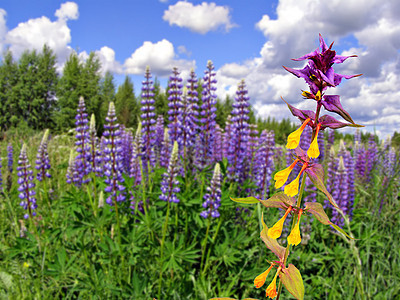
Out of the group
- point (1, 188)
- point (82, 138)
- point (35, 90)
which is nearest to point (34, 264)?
point (82, 138)

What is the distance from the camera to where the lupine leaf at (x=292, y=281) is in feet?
2.04

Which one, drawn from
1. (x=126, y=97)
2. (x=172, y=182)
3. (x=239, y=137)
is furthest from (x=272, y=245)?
(x=126, y=97)

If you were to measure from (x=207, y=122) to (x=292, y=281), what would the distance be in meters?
3.63

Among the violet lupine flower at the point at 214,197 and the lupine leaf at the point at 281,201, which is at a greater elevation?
the lupine leaf at the point at 281,201

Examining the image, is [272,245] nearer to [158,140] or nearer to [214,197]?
[214,197]

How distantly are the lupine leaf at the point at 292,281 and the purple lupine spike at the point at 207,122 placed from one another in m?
3.42

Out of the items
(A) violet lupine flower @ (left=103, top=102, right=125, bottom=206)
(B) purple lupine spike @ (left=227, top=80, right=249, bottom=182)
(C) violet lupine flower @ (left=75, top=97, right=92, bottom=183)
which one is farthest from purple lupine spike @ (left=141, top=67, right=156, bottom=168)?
(B) purple lupine spike @ (left=227, top=80, right=249, bottom=182)

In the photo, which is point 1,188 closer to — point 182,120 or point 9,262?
point 9,262

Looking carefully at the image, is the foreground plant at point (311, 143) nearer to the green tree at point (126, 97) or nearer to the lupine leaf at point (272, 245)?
the lupine leaf at point (272, 245)

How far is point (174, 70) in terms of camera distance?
14.3 ft

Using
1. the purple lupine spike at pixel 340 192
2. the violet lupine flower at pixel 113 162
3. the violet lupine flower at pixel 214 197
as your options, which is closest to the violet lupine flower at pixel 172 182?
the violet lupine flower at pixel 214 197

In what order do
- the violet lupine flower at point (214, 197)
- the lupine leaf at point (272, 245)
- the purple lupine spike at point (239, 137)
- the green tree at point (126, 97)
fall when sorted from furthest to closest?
the green tree at point (126, 97)
the purple lupine spike at point (239, 137)
the violet lupine flower at point (214, 197)
the lupine leaf at point (272, 245)

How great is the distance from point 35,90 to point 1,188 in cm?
4024

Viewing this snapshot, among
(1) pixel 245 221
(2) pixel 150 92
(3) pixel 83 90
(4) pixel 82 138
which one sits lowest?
(1) pixel 245 221
